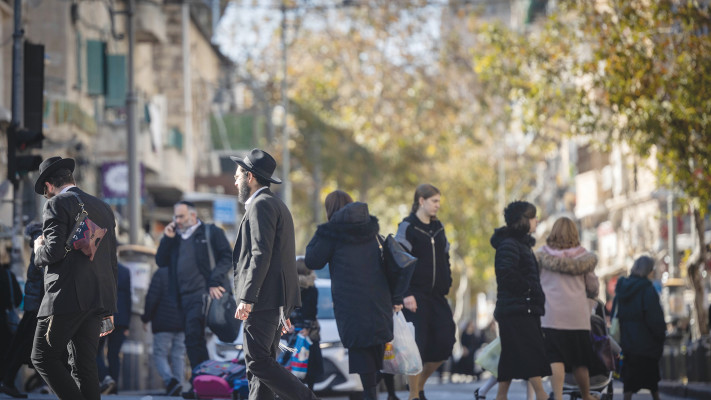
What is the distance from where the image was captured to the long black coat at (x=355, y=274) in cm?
1177

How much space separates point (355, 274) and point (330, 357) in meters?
4.01

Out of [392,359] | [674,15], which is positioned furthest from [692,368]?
[392,359]

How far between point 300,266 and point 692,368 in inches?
341

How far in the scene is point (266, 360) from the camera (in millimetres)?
9898

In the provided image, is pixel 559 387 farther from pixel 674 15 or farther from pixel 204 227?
pixel 674 15

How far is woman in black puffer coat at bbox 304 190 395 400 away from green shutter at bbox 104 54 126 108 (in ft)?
70.4

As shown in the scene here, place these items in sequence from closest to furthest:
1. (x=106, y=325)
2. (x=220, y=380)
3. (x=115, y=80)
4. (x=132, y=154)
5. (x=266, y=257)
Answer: (x=266, y=257) < (x=106, y=325) < (x=220, y=380) < (x=132, y=154) < (x=115, y=80)

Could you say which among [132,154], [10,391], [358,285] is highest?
[132,154]

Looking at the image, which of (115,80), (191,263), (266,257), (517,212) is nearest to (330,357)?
(191,263)

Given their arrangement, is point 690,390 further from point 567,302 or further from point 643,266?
point 567,302

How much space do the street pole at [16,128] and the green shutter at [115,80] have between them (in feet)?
43.6

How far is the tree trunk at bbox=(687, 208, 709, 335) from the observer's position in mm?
22188

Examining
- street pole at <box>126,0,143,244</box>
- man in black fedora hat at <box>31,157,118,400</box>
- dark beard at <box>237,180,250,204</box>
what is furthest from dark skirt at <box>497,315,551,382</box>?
street pole at <box>126,0,143,244</box>

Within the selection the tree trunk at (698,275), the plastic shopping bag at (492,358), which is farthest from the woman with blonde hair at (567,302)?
the tree trunk at (698,275)
